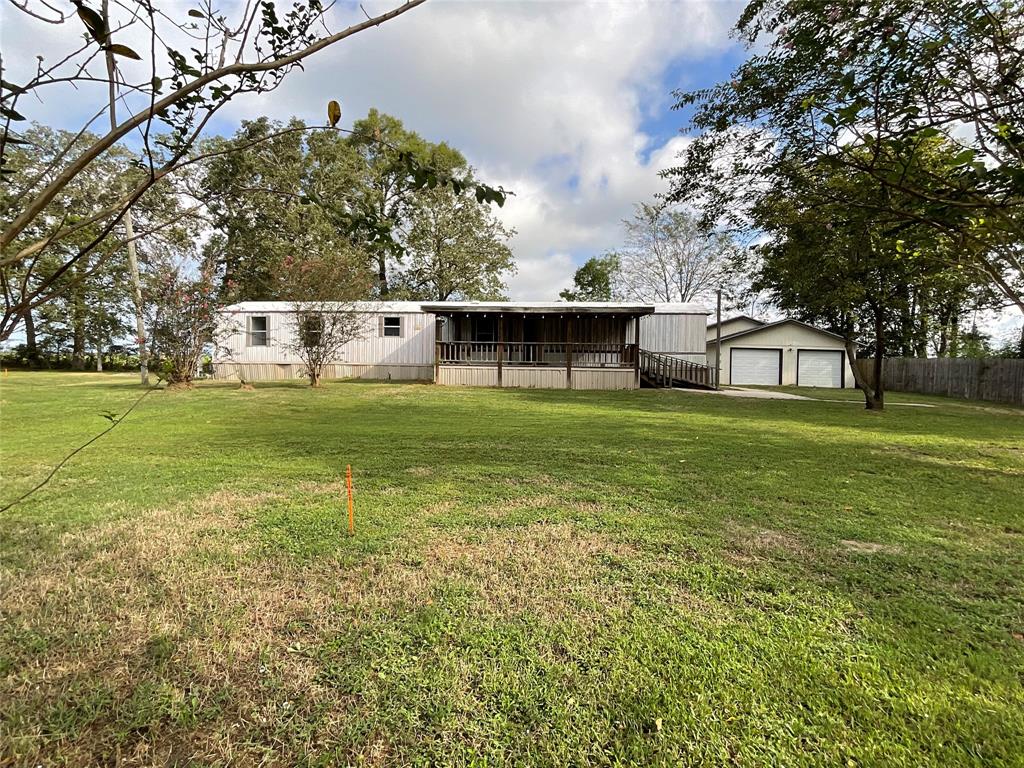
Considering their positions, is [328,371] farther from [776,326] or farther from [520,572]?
[776,326]

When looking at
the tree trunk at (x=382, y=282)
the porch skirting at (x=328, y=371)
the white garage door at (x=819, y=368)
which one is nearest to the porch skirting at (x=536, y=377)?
the porch skirting at (x=328, y=371)

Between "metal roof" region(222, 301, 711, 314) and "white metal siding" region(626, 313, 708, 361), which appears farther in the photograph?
"white metal siding" region(626, 313, 708, 361)

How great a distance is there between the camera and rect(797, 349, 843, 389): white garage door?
23.2 meters

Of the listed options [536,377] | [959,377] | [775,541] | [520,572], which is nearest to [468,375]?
[536,377]

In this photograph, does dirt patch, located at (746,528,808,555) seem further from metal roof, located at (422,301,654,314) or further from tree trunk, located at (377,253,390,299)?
tree trunk, located at (377,253,390,299)

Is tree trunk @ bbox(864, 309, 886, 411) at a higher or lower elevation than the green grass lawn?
higher

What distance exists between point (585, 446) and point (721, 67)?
5.36 metres

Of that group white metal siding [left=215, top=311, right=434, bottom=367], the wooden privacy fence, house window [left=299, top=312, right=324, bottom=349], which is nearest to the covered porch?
white metal siding [left=215, top=311, right=434, bottom=367]

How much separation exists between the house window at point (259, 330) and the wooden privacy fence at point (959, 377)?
839 inches

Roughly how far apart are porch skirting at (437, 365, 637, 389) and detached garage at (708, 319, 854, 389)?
909 centimetres

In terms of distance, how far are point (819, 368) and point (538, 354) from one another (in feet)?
47.9

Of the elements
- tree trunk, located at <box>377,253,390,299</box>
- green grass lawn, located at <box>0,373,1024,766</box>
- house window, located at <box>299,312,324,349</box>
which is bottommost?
green grass lawn, located at <box>0,373,1024,766</box>

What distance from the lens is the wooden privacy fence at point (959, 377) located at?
16.5m

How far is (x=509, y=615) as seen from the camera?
2.36 m
